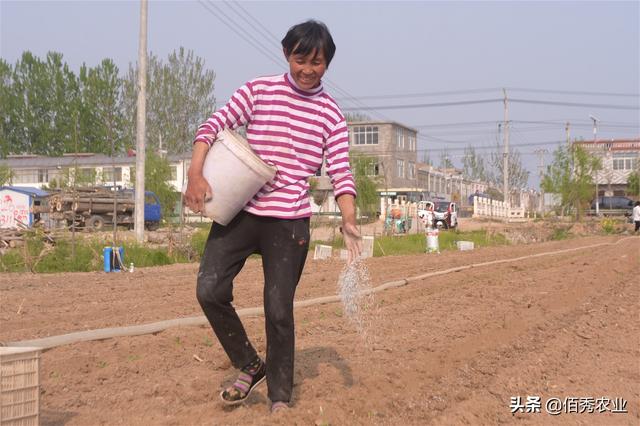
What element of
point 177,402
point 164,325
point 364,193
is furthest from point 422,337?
point 364,193

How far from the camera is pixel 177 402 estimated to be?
14.6 ft

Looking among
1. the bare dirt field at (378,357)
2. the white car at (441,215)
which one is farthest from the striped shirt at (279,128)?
the white car at (441,215)

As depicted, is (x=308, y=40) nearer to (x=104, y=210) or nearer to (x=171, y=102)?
(x=104, y=210)

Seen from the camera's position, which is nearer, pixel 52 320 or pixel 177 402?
pixel 177 402

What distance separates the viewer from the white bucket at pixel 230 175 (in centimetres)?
393

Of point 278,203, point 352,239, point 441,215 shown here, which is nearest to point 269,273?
point 278,203

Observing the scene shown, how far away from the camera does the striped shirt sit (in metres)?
4.11

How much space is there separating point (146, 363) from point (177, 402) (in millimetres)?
1091

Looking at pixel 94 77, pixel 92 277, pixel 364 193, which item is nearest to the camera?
pixel 92 277

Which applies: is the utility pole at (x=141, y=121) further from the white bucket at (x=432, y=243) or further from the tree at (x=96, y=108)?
the tree at (x=96, y=108)

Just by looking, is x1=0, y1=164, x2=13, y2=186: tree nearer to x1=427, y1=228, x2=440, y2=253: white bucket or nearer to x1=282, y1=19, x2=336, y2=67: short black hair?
x1=427, y1=228, x2=440, y2=253: white bucket

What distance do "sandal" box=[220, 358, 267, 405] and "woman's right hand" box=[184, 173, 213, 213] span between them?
0.93m

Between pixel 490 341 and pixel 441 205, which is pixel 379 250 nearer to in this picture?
pixel 490 341

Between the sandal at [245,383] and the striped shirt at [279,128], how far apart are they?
838 mm
